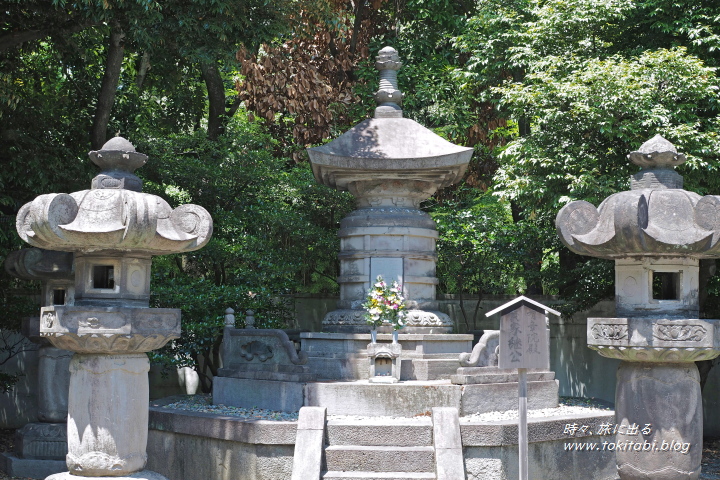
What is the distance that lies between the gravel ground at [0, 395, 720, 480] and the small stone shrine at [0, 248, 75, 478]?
0.30 m

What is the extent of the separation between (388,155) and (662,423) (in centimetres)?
589

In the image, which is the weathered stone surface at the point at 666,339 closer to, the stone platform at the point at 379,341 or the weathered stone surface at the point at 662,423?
the weathered stone surface at the point at 662,423

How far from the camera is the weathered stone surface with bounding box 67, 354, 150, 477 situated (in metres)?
7.29

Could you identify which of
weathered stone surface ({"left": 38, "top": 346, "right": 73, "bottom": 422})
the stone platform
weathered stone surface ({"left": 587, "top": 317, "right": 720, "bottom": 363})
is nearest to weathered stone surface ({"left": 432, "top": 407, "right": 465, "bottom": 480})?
the stone platform

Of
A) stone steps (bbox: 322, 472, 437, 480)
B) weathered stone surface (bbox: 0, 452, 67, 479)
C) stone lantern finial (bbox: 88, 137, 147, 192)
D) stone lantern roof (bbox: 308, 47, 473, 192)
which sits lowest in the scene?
weathered stone surface (bbox: 0, 452, 67, 479)

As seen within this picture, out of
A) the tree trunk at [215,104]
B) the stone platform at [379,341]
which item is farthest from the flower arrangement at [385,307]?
the tree trunk at [215,104]

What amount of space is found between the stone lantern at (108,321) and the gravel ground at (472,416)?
2434 mm

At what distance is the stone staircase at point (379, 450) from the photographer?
8.75 metres

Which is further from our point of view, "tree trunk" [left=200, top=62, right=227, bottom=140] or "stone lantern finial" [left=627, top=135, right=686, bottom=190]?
"tree trunk" [left=200, top=62, right=227, bottom=140]

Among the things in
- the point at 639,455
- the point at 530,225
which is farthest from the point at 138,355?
the point at 530,225

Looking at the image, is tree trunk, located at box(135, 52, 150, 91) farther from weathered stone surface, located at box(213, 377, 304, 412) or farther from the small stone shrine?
weathered stone surface, located at box(213, 377, 304, 412)

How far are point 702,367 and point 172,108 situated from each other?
12444mm

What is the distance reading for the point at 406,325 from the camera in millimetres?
11852

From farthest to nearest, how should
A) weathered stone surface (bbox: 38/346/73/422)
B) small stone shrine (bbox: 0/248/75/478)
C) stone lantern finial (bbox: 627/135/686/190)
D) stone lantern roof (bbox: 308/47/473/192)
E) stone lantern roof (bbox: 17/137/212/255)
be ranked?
stone lantern roof (bbox: 308/47/473/192)
weathered stone surface (bbox: 38/346/73/422)
small stone shrine (bbox: 0/248/75/478)
stone lantern finial (bbox: 627/135/686/190)
stone lantern roof (bbox: 17/137/212/255)
